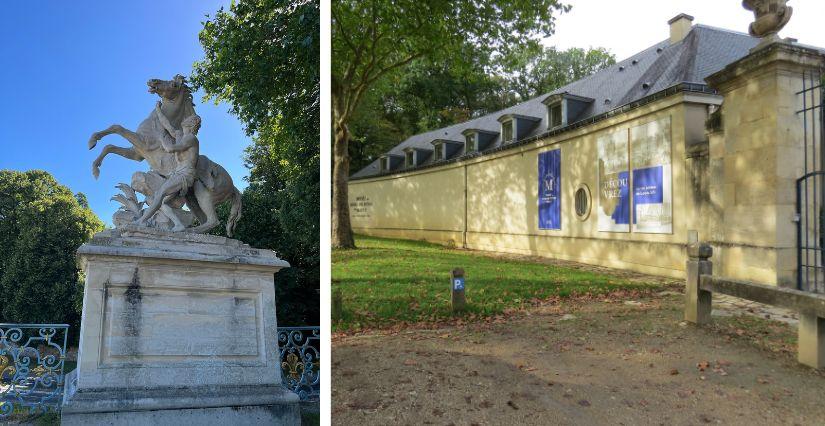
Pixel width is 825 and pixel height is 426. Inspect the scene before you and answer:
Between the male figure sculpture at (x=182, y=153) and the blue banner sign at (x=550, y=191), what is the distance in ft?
5.33

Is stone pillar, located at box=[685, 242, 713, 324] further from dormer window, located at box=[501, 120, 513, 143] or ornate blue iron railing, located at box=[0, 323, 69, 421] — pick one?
ornate blue iron railing, located at box=[0, 323, 69, 421]

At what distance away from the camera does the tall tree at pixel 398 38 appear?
1.95 m

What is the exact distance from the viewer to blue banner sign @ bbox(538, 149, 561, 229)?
1.85 metres

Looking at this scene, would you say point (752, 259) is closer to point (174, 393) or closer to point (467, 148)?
point (467, 148)

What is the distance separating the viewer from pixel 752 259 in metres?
1.57

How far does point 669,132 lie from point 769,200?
35 cm

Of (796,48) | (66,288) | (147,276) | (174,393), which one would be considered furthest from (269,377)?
(66,288)

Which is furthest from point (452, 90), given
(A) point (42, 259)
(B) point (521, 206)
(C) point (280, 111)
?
(A) point (42, 259)

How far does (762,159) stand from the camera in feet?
4.98

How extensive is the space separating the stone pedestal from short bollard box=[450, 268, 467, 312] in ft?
A: 2.96

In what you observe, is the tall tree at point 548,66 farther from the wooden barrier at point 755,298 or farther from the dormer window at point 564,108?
the wooden barrier at point 755,298

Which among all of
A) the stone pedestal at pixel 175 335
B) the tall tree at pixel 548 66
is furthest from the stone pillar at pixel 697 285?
the stone pedestal at pixel 175 335

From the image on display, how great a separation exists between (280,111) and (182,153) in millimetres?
1752

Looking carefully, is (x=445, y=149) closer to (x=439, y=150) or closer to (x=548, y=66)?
(x=439, y=150)
